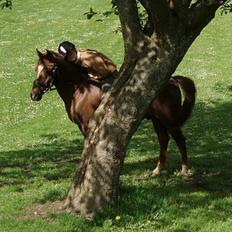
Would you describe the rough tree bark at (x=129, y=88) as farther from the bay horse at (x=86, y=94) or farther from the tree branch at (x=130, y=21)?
the bay horse at (x=86, y=94)

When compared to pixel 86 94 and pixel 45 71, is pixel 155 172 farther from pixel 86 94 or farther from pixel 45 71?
pixel 45 71

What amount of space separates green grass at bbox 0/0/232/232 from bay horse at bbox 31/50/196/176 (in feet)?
4.52

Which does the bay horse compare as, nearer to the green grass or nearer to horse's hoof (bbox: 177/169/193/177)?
horse's hoof (bbox: 177/169/193/177)

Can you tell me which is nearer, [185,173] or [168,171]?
[185,173]

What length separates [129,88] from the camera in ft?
32.0

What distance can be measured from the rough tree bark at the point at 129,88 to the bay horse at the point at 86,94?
2.34 m

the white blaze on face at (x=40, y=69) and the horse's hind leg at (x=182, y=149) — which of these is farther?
the horse's hind leg at (x=182, y=149)

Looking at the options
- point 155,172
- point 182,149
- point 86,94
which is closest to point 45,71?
point 86,94

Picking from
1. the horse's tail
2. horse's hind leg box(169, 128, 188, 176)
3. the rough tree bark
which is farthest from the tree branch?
horse's hind leg box(169, 128, 188, 176)

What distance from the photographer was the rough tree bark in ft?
31.1

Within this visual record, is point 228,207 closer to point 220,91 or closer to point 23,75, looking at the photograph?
point 220,91

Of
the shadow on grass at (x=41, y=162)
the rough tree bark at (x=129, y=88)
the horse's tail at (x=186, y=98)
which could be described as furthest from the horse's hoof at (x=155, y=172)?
the rough tree bark at (x=129, y=88)

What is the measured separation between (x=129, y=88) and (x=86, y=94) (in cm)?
283

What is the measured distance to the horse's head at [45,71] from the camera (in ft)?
39.1
